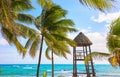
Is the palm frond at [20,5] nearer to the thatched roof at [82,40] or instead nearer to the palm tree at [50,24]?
the palm tree at [50,24]

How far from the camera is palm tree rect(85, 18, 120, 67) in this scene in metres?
16.0

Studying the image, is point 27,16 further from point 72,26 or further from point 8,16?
point 8,16

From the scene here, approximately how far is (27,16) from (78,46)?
11334 millimetres

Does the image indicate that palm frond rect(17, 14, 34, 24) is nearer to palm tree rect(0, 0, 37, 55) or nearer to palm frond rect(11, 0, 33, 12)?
palm tree rect(0, 0, 37, 55)

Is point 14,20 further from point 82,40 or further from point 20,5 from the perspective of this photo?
point 82,40

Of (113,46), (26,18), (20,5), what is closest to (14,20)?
(20,5)

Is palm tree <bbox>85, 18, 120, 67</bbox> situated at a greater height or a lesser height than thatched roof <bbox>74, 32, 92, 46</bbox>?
lesser

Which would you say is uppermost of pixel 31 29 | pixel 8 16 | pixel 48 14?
pixel 48 14

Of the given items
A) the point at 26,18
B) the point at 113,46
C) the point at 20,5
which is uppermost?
the point at 20,5

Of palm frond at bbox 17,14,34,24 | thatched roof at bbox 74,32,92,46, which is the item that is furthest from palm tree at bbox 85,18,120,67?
thatched roof at bbox 74,32,92,46

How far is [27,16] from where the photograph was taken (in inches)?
656

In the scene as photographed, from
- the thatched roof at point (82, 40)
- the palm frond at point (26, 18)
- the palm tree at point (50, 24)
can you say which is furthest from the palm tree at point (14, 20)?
the thatched roof at point (82, 40)

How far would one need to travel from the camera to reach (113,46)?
17297 millimetres

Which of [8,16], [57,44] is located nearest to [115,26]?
[57,44]
